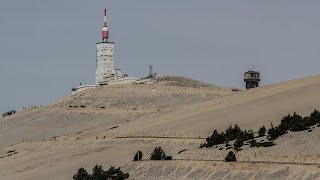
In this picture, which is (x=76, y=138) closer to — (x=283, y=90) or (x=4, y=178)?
(x=4, y=178)

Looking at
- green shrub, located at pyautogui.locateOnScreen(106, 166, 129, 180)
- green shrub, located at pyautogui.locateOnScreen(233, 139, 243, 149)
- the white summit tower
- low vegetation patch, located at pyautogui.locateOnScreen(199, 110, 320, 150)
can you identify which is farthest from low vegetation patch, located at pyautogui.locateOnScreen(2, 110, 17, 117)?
green shrub, located at pyautogui.locateOnScreen(233, 139, 243, 149)

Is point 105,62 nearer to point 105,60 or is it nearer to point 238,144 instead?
point 105,60

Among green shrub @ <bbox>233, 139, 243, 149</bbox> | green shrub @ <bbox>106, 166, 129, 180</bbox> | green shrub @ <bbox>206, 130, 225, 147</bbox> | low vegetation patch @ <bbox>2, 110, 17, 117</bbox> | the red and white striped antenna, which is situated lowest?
green shrub @ <bbox>106, 166, 129, 180</bbox>

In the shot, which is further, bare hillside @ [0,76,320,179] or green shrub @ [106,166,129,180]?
green shrub @ [106,166,129,180]

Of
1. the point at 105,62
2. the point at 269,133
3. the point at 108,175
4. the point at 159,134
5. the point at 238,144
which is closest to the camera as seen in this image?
the point at 108,175

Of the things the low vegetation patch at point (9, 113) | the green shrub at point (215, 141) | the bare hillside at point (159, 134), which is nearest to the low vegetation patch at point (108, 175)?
the bare hillside at point (159, 134)

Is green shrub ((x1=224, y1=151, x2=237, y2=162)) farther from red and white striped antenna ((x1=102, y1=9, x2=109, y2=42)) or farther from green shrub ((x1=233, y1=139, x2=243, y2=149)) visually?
red and white striped antenna ((x1=102, y1=9, x2=109, y2=42))

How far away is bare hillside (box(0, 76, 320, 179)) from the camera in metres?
62.0

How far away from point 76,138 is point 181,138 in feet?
73.9

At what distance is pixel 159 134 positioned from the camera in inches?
3548

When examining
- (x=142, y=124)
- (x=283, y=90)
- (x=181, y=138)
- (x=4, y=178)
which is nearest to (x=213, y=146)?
(x=181, y=138)

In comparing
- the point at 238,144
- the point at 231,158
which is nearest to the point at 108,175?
the point at 231,158

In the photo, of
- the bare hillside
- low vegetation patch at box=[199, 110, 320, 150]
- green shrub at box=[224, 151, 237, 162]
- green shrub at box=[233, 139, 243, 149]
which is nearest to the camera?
the bare hillside

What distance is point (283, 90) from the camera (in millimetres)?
109188
